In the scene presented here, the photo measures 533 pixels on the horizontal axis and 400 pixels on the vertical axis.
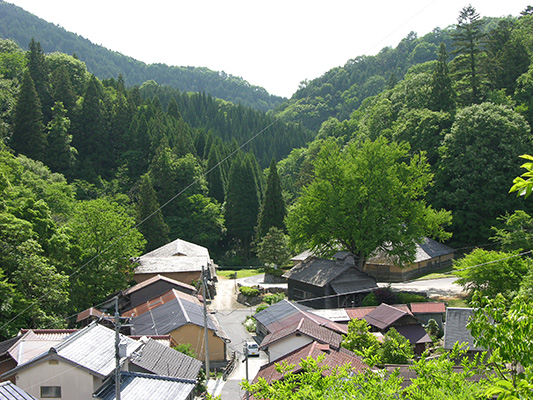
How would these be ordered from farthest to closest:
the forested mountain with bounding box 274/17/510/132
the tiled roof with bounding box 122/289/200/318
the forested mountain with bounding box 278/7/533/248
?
the forested mountain with bounding box 274/17/510/132 → the forested mountain with bounding box 278/7/533/248 → the tiled roof with bounding box 122/289/200/318

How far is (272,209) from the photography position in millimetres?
60000

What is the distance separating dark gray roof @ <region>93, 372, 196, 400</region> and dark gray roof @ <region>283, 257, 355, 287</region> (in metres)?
17.2

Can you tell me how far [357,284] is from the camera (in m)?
35.3

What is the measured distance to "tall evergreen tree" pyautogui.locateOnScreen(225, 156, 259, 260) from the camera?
217 ft

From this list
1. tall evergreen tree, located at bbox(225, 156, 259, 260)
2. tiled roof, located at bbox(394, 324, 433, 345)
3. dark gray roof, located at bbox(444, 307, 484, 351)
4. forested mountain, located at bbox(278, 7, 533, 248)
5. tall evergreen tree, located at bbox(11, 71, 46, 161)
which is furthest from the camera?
tall evergreen tree, located at bbox(225, 156, 259, 260)

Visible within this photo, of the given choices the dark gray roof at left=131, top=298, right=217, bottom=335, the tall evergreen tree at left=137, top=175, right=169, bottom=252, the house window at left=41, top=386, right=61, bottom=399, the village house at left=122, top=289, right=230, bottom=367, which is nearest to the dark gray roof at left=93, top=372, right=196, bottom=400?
the house window at left=41, top=386, right=61, bottom=399

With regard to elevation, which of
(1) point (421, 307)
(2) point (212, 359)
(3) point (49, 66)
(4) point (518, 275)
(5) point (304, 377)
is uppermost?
(3) point (49, 66)

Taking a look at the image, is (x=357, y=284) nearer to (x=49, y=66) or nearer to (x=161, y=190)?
(x=161, y=190)

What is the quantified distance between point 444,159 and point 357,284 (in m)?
19.4

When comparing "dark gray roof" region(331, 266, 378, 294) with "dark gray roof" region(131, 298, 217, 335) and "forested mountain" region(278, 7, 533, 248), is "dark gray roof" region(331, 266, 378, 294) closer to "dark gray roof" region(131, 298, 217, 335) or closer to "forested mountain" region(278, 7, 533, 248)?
"dark gray roof" region(131, 298, 217, 335)

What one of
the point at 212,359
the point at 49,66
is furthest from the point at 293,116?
the point at 212,359

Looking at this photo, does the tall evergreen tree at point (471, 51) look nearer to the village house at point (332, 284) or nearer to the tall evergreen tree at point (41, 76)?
the village house at point (332, 284)

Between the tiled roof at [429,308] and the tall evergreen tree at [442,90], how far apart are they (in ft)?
102

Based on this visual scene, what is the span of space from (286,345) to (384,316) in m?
7.46
